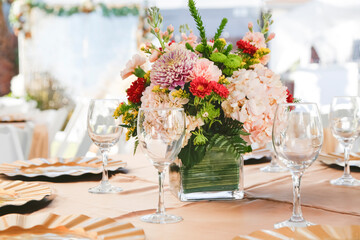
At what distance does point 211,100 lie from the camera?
3.30 feet

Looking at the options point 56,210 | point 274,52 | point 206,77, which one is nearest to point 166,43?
point 206,77

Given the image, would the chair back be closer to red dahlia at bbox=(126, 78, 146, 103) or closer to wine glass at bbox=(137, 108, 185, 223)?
red dahlia at bbox=(126, 78, 146, 103)

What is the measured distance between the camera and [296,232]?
743 millimetres

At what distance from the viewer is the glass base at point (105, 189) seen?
1.17 m

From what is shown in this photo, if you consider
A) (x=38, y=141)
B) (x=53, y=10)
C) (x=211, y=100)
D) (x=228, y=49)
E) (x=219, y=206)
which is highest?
(x=53, y=10)

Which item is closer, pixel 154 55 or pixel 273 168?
pixel 154 55

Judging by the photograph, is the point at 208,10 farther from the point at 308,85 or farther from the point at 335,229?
the point at 335,229

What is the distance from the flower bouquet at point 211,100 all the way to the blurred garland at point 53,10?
7.69 metres

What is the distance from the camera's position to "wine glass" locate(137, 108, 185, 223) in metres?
0.86

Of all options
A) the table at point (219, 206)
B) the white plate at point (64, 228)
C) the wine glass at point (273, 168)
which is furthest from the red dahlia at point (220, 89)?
the wine glass at point (273, 168)

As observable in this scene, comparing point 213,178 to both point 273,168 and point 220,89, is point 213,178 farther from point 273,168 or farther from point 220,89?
point 273,168

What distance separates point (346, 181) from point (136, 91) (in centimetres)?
58

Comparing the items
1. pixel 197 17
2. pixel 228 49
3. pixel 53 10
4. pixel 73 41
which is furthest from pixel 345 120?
pixel 53 10

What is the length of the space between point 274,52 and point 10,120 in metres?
4.16
